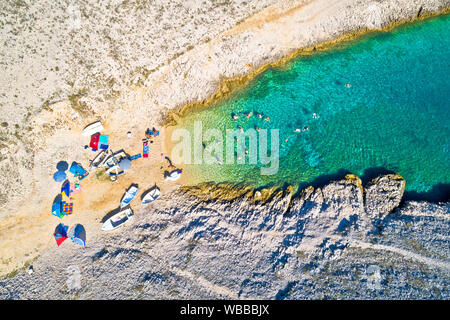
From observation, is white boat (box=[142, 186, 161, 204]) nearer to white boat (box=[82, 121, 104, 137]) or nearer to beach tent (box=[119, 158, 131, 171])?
beach tent (box=[119, 158, 131, 171])

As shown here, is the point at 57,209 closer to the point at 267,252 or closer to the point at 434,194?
the point at 267,252

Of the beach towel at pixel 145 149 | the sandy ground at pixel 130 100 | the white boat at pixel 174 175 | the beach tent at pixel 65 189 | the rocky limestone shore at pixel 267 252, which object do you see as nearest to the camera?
the rocky limestone shore at pixel 267 252

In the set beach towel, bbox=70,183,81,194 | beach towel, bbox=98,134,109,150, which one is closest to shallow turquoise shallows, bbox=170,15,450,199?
beach towel, bbox=98,134,109,150

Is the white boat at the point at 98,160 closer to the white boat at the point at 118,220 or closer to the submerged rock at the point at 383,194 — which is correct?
the white boat at the point at 118,220

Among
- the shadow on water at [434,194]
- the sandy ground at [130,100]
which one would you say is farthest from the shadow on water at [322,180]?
the sandy ground at [130,100]

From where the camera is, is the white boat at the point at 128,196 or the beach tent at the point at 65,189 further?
the white boat at the point at 128,196

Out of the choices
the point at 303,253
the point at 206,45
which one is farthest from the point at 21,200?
the point at 303,253
